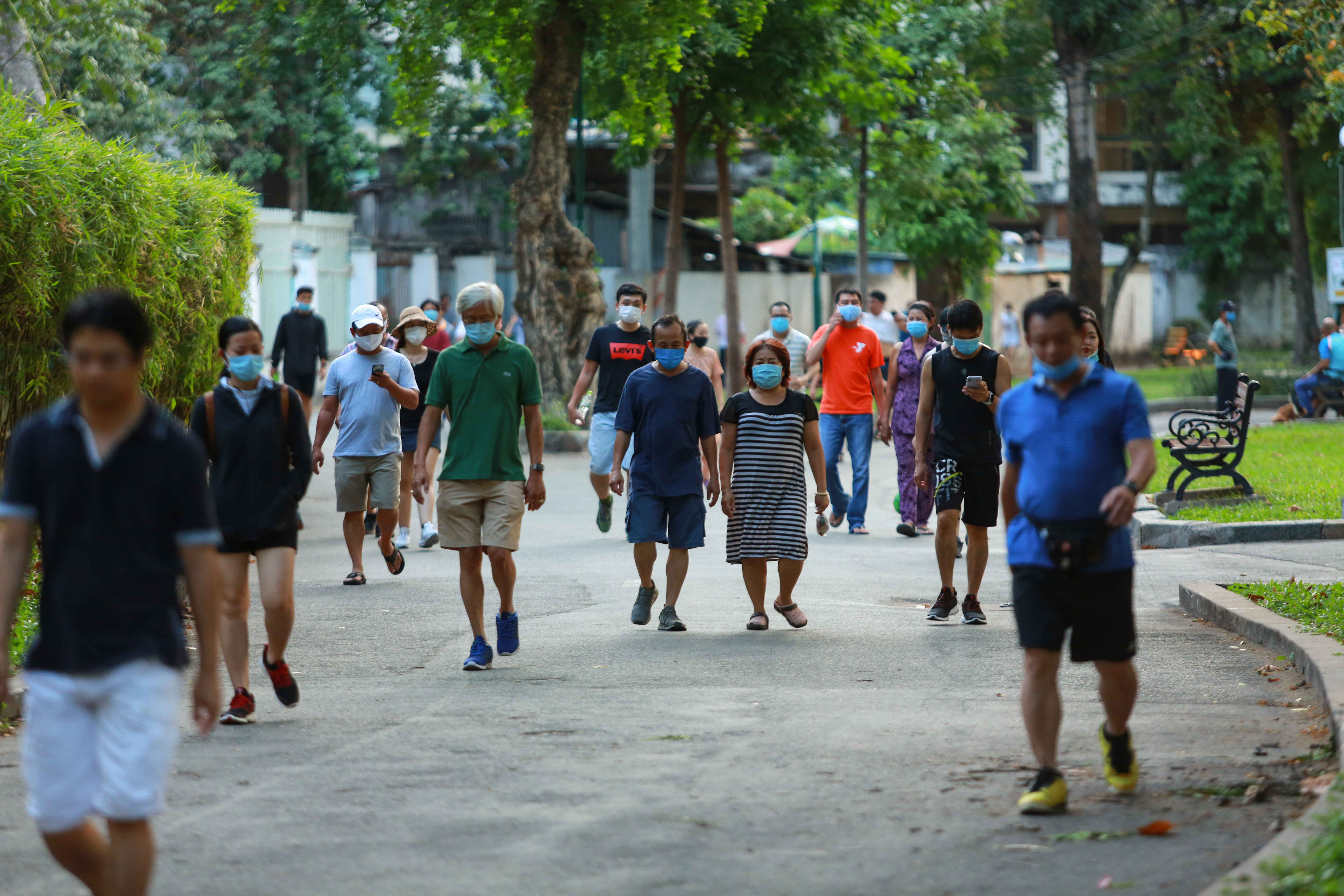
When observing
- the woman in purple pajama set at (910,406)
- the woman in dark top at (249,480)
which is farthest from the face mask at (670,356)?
the woman in purple pajama set at (910,406)

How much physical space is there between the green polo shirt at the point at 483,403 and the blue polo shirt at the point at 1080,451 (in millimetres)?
3233

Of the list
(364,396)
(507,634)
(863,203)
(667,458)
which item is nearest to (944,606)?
(667,458)

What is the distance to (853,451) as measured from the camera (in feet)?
43.3

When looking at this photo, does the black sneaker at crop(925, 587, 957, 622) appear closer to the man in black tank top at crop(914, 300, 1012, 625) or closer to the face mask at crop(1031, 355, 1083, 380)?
the man in black tank top at crop(914, 300, 1012, 625)

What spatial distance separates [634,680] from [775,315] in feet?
24.7

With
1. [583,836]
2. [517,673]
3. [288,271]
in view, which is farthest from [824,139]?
[583,836]

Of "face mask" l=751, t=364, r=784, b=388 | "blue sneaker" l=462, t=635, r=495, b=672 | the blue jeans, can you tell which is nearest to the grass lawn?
the blue jeans

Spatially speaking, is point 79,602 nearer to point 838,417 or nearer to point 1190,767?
point 1190,767

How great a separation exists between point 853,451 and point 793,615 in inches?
180

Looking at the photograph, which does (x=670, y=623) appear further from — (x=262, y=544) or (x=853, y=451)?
(x=853, y=451)

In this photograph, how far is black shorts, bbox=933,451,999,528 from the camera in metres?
8.66

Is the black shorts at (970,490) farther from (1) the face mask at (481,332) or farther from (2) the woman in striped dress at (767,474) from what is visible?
(1) the face mask at (481,332)

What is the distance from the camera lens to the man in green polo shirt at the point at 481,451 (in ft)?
25.1

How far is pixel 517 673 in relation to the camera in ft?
24.9
